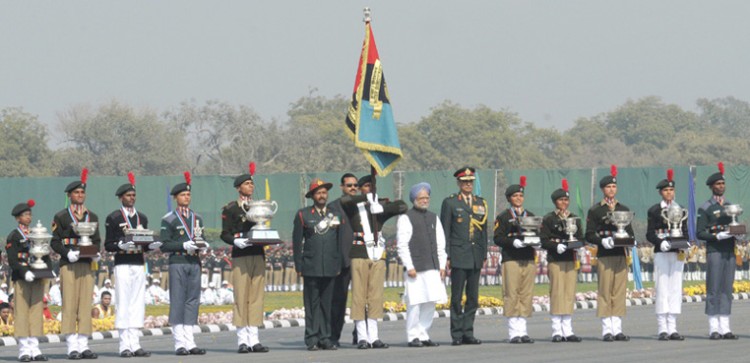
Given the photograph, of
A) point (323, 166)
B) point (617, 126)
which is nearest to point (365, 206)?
point (323, 166)

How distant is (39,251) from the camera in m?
18.0

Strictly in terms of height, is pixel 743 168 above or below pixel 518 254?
above

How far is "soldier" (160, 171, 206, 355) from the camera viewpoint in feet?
60.6

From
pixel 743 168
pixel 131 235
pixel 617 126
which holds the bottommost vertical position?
pixel 131 235

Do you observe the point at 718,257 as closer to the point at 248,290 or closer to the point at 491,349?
the point at 491,349

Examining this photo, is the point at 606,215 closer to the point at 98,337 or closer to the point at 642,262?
the point at 98,337

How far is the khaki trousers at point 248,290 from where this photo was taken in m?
18.7

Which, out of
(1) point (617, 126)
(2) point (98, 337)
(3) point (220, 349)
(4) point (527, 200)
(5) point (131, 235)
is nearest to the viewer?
(5) point (131, 235)

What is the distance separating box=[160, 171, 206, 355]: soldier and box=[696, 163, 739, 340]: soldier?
615 centimetres

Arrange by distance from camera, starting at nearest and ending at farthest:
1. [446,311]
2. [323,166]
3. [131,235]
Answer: [131,235] → [446,311] → [323,166]

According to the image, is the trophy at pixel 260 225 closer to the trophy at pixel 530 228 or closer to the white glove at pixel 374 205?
the white glove at pixel 374 205

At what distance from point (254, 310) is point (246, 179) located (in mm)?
1504

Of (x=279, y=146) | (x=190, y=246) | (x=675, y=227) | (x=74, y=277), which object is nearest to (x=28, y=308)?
(x=74, y=277)

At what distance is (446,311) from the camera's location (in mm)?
28688
